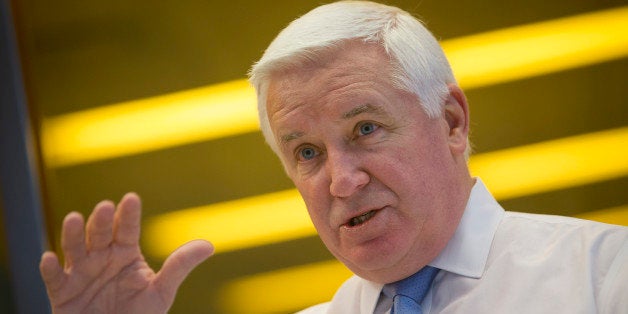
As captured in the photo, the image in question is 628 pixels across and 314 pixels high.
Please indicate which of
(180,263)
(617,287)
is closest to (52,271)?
(180,263)

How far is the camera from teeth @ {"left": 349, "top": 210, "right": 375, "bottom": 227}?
167 cm

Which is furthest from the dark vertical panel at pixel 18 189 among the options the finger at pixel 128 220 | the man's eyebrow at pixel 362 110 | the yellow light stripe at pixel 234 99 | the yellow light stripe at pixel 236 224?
the man's eyebrow at pixel 362 110

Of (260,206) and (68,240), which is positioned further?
(260,206)

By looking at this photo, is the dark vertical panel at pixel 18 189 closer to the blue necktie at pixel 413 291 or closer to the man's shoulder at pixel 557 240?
the blue necktie at pixel 413 291

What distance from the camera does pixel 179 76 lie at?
2.75 meters

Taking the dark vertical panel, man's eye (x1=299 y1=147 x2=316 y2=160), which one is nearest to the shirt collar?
man's eye (x1=299 y1=147 x2=316 y2=160)

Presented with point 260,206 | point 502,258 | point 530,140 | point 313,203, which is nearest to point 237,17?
point 260,206

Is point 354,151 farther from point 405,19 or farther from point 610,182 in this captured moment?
point 610,182

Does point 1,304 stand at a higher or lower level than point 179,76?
lower

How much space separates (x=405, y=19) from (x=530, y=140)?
0.95m

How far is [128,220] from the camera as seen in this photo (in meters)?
1.51

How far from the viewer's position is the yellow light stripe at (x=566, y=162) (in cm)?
259

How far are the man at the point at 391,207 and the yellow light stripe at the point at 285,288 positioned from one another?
3.08 feet

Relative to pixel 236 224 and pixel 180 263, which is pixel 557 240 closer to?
pixel 180 263
